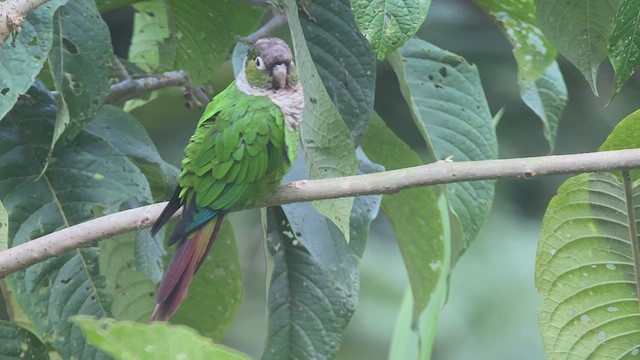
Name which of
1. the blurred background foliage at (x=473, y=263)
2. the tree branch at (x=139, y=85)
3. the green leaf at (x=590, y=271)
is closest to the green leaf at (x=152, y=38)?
the tree branch at (x=139, y=85)

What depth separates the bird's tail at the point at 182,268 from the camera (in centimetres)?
124

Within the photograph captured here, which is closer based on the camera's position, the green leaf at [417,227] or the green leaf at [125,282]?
the green leaf at [125,282]

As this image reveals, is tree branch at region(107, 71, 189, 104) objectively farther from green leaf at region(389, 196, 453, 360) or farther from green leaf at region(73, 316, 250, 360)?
green leaf at region(73, 316, 250, 360)

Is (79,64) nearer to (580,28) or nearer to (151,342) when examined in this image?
Answer: (580,28)

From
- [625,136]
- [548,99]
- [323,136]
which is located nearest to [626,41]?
[625,136]

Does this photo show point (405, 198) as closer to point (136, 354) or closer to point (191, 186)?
point (191, 186)

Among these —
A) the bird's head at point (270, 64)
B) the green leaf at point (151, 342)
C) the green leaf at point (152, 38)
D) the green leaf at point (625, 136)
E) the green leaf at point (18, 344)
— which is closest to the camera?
the green leaf at point (151, 342)

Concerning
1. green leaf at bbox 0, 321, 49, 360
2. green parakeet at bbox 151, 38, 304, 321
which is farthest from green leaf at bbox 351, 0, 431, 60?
green leaf at bbox 0, 321, 49, 360

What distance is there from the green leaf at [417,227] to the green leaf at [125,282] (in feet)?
1.40

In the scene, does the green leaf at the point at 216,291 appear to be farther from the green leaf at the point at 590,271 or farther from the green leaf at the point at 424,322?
the green leaf at the point at 590,271

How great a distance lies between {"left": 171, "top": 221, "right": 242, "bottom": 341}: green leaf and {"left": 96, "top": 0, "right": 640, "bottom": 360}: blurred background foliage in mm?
1577

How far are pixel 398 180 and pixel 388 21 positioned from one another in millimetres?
183

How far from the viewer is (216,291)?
1568 mm

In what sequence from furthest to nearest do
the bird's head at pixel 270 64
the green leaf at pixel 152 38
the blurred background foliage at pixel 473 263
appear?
the blurred background foliage at pixel 473 263 < the green leaf at pixel 152 38 < the bird's head at pixel 270 64
